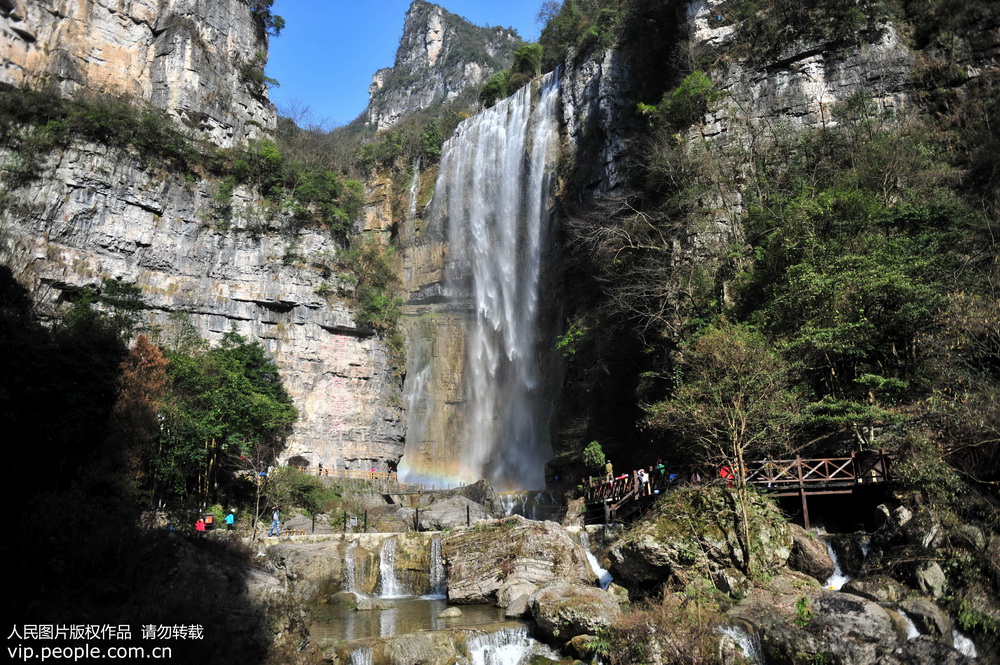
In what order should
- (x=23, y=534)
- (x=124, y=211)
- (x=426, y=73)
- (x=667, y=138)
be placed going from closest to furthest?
(x=23, y=534) → (x=667, y=138) → (x=124, y=211) → (x=426, y=73)

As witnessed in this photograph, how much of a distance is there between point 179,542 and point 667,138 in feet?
68.8

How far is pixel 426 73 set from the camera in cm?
9544

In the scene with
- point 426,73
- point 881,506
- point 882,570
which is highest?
point 426,73

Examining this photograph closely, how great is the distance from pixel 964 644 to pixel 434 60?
4041 inches

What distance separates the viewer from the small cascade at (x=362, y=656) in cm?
1034

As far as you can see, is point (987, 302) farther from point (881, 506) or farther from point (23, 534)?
point (23, 534)

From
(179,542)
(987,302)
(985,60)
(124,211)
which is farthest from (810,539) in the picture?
(124,211)

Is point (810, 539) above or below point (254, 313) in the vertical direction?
below

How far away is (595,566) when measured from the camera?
16.0 meters

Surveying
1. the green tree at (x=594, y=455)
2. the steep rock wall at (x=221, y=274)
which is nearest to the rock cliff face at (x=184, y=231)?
the steep rock wall at (x=221, y=274)

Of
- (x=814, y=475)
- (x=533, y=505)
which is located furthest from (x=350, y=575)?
(x=814, y=475)

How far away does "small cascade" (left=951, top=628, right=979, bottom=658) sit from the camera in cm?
964

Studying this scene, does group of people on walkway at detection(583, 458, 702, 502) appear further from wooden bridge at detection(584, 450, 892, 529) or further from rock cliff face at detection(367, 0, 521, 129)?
rock cliff face at detection(367, 0, 521, 129)

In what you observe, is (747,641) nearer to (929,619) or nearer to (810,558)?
(929,619)
